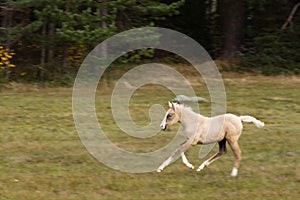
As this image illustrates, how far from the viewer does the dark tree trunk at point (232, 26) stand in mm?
25812

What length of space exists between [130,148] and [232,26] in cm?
1565

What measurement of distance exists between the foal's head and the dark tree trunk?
17.2 meters

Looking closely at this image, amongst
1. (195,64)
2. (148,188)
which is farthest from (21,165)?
(195,64)

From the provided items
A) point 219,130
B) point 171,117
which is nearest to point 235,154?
point 219,130

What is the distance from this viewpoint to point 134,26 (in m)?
21.9

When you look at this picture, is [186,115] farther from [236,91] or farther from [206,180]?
[236,91]

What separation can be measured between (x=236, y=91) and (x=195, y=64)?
4.62m

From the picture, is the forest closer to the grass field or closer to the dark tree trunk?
the dark tree trunk

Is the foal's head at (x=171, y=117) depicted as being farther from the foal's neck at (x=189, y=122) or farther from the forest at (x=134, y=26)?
the forest at (x=134, y=26)

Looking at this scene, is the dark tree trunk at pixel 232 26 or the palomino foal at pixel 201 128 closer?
the palomino foal at pixel 201 128

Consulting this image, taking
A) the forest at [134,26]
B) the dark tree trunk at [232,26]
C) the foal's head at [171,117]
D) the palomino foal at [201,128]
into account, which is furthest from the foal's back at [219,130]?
the dark tree trunk at [232,26]

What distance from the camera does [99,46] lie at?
20.4 metres

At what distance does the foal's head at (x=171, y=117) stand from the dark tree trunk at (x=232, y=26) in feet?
56.5

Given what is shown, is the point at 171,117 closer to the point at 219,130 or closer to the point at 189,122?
the point at 189,122
